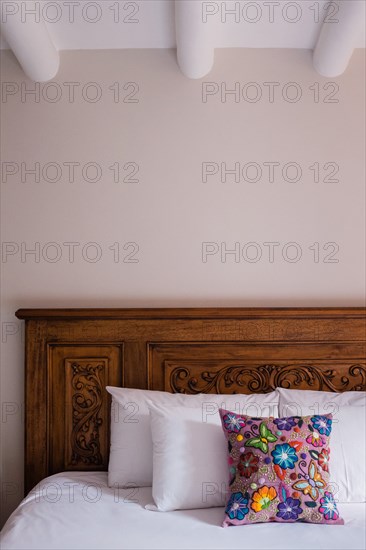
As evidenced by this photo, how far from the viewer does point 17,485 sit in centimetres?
291

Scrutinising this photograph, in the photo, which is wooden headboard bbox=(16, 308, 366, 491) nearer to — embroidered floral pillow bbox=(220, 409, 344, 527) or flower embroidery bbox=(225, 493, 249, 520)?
embroidered floral pillow bbox=(220, 409, 344, 527)

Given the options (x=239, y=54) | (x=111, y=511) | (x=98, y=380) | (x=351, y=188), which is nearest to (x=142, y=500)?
(x=111, y=511)

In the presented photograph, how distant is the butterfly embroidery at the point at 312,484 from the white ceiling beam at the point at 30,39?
6.93 feet

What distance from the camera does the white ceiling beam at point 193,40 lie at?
2.49 m

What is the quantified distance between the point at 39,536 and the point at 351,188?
2.08m

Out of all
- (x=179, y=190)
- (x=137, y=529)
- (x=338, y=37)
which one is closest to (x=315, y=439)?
(x=137, y=529)

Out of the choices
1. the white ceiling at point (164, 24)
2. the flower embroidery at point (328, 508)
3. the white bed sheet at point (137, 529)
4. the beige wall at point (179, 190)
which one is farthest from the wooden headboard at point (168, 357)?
the white ceiling at point (164, 24)

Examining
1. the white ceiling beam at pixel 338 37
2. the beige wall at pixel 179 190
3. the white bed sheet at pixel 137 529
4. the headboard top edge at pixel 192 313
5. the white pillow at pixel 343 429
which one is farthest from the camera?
the beige wall at pixel 179 190

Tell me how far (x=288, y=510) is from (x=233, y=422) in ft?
1.24

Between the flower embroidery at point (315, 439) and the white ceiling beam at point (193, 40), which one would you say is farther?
the white ceiling beam at point (193, 40)

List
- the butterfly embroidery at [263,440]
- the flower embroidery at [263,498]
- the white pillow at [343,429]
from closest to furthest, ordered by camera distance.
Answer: the flower embroidery at [263,498]
the butterfly embroidery at [263,440]
the white pillow at [343,429]

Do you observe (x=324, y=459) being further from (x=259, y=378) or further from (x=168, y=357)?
(x=168, y=357)

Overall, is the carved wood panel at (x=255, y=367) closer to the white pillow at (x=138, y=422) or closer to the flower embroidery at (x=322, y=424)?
the white pillow at (x=138, y=422)

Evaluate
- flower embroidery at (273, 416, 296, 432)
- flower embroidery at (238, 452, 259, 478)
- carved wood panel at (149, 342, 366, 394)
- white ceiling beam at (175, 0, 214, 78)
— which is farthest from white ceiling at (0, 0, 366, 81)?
flower embroidery at (238, 452, 259, 478)
